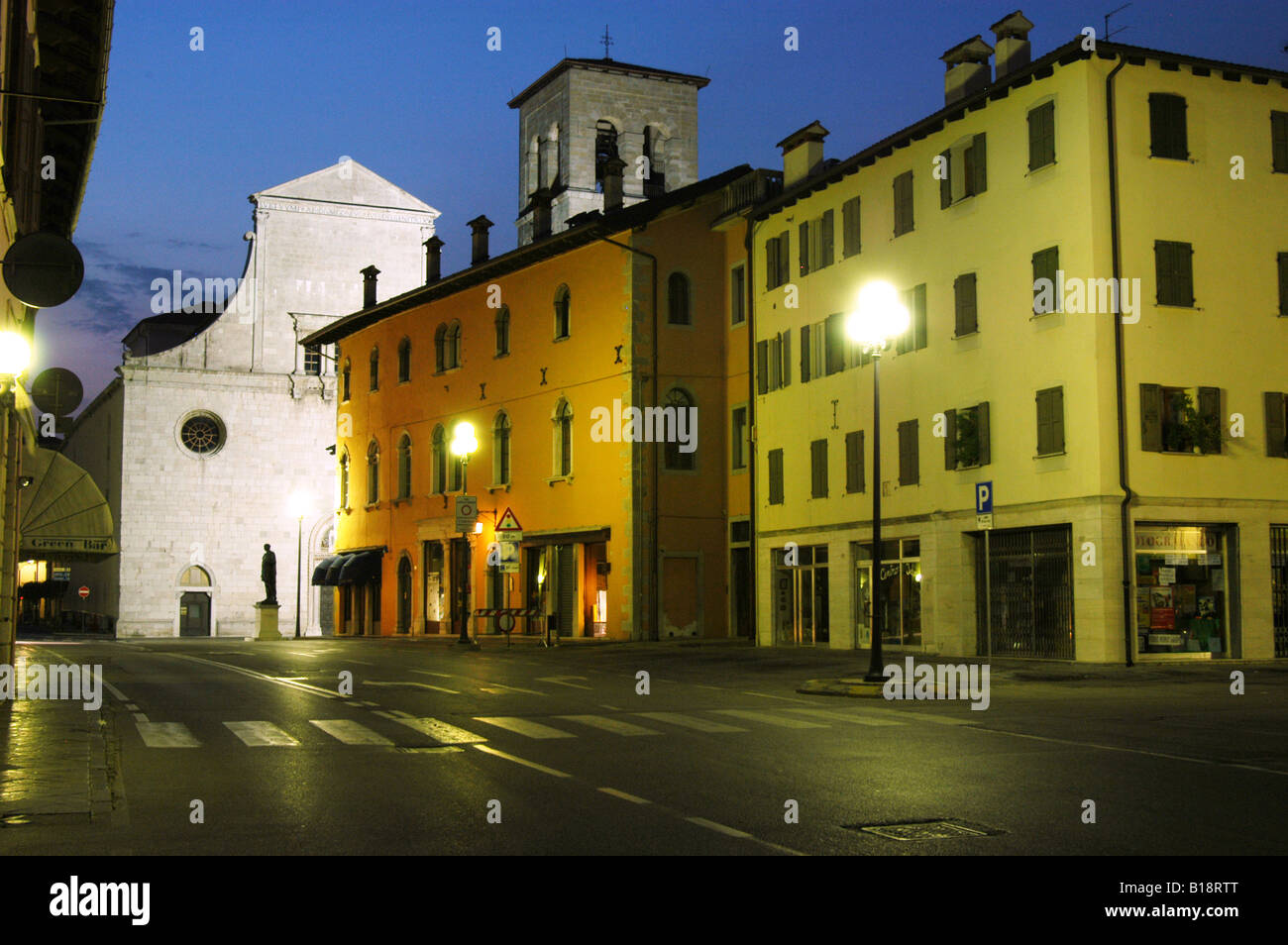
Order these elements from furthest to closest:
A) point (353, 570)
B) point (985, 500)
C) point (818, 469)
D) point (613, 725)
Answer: point (353, 570) → point (818, 469) → point (985, 500) → point (613, 725)

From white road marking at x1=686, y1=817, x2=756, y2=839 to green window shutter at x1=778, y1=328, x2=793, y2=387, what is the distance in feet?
96.0

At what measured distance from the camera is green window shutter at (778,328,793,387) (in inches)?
1497

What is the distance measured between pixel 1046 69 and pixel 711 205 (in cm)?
1518

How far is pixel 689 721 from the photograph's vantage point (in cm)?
1616

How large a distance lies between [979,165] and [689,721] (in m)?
18.5

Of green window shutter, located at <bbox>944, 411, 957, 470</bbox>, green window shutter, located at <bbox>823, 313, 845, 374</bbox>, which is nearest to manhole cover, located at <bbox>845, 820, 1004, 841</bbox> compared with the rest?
green window shutter, located at <bbox>944, 411, 957, 470</bbox>

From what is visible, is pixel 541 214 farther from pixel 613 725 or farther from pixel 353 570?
pixel 613 725

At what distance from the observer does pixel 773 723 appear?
15.9 metres

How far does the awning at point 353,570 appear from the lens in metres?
56.2

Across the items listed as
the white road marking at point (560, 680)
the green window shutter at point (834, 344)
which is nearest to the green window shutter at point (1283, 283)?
the green window shutter at point (834, 344)

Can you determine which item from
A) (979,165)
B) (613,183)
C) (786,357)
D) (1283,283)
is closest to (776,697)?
(979,165)

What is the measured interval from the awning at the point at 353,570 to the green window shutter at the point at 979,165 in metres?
31.9

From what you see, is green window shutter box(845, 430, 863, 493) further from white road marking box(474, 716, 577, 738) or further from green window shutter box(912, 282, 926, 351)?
white road marking box(474, 716, 577, 738)
